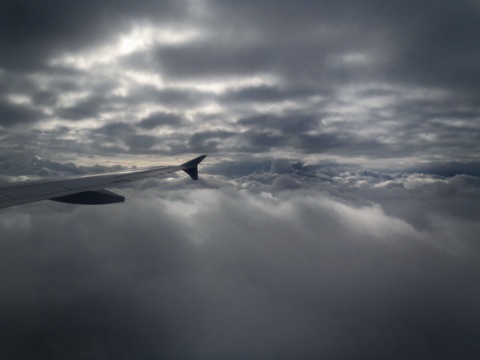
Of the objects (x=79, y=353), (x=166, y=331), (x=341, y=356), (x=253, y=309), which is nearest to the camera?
(x=79, y=353)

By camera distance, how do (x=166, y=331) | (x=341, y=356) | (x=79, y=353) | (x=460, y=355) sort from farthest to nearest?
(x=460, y=355) < (x=166, y=331) < (x=341, y=356) < (x=79, y=353)

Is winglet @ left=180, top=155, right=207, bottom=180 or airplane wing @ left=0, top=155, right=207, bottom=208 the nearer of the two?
airplane wing @ left=0, top=155, right=207, bottom=208

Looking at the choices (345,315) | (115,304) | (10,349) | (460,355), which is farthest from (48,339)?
(460,355)

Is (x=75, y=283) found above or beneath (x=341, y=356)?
above

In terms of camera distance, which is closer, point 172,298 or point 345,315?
point 172,298

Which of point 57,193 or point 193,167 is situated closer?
point 57,193

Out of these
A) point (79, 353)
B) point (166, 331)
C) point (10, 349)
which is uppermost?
point (10, 349)

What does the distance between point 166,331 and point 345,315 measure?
159931 millimetres

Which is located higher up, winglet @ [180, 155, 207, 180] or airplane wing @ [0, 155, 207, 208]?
winglet @ [180, 155, 207, 180]

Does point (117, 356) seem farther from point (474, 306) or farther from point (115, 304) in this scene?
point (474, 306)

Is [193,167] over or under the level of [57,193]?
over

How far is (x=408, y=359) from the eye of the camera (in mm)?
148500

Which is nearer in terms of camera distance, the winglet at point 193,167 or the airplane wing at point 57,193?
the airplane wing at point 57,193

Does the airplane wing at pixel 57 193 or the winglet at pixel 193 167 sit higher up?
the winglet at pixel 193 167
